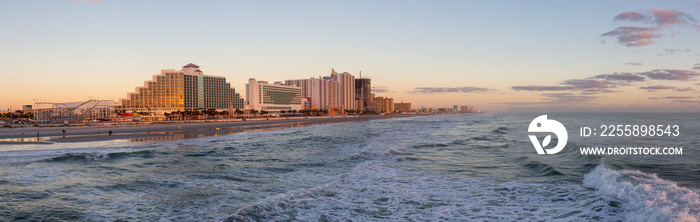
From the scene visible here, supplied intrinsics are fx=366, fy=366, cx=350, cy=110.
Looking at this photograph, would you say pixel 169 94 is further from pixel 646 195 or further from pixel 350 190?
pixel 646 195

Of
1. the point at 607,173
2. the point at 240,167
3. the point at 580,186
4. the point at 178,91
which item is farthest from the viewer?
the point at 178,91

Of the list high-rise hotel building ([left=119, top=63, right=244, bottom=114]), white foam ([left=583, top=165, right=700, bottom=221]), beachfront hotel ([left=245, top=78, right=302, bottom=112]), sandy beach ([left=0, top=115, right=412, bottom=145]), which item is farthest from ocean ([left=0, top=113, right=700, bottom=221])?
beachfront hotel ([left=245, top=78, right=302, bottom=112])

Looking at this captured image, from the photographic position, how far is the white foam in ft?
25.9

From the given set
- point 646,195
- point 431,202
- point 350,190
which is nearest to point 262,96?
point 350,190

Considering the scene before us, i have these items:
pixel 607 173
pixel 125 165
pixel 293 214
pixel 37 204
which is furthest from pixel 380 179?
pixel 125 165

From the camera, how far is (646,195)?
31.8 ft

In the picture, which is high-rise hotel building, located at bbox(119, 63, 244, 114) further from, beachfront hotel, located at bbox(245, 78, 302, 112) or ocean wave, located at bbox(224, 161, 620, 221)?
ocean wave, located at bbox(224, 161, 620, 221)

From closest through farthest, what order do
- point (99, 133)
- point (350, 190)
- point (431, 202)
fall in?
point (431, 202), point (350, 190), point (99, 133)

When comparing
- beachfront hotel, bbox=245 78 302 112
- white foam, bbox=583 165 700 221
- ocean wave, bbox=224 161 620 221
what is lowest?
ocean wave, bbox=224 161 620 221

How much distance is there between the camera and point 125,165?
1753 centimetres

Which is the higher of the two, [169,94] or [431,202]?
[169,94]

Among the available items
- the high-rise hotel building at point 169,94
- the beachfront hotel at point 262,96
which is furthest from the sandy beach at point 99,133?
the beachfront hotel at point 262,96

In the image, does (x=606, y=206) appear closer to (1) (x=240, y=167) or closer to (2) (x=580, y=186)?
(2) (x=580, y=186)

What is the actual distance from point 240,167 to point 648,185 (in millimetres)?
15083
